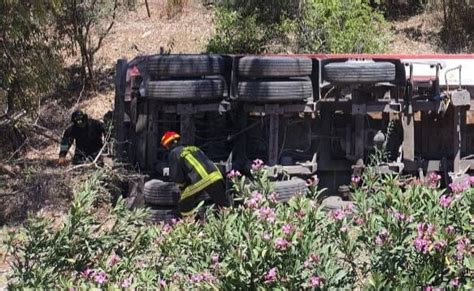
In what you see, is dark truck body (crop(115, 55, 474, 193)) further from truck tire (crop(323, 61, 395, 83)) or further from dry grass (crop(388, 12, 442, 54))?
dry grass (crop(388, 12, 442, 54))

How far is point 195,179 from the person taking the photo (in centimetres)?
712

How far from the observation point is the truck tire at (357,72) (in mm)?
7637

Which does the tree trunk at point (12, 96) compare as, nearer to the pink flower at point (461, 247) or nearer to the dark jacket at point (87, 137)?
the dark jacket at point (87, 137)

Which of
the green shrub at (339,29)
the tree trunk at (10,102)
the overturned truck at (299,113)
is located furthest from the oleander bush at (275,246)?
the green shrub at (339,29)

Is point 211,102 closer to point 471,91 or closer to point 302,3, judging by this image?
point 471,91

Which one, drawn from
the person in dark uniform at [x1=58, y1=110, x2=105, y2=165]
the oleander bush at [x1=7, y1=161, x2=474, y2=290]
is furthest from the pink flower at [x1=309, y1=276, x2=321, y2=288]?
the person in dark uniform at [x1=58, y1=110, x2=105, y2=165]

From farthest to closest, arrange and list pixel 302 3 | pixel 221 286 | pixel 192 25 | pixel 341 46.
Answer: pixel 192 25 < pixel 302 3 < pixel 341 46 < pixel 221 286

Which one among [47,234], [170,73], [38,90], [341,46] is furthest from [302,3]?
[47,234]

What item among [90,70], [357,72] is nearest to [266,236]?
[357,72]

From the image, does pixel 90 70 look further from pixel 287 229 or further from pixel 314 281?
pixel 314 281

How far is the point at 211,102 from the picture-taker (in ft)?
25.8

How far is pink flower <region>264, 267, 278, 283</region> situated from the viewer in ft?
10.4

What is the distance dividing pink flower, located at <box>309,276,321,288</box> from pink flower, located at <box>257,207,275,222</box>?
33cm

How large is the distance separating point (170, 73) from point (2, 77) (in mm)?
2715
